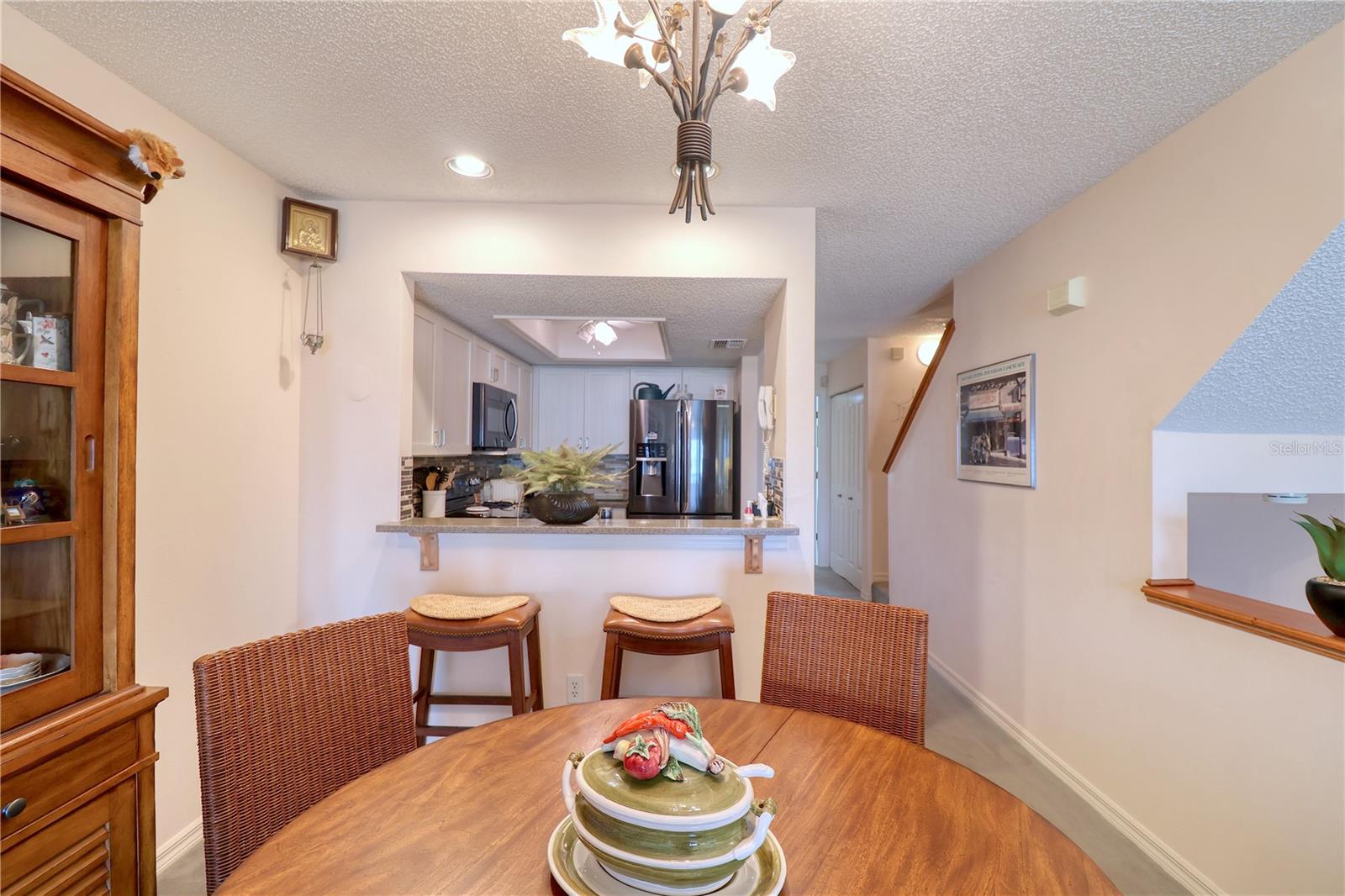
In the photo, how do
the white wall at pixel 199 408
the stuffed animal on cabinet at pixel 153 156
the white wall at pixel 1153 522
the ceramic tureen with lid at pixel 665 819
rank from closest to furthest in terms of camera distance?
the ceramic tureen with lid at pixel 665 819
the stuffed animal on cabinet at pixel 153 156
the white wall at pixel 1153 522
the white wall at pixel 199 408

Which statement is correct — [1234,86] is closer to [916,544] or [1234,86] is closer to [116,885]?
[916,544]

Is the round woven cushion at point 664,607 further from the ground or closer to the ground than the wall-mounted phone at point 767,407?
closer to the ground

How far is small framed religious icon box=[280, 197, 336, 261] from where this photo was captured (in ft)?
7.21

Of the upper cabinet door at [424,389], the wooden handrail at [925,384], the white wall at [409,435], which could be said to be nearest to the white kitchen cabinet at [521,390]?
the upper cabinet door at [424,389]

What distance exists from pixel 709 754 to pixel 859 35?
1.61 metres

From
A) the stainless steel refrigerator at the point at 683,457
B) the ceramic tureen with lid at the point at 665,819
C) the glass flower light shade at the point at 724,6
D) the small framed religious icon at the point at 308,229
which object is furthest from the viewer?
the stainless steel refrigerator at the point at 683,457

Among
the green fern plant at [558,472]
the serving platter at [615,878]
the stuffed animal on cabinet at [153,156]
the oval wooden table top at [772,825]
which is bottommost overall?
the oval wooden table top at [772,825]

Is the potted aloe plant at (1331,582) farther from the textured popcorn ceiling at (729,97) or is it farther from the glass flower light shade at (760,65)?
the glass flower light shade at (760,65)

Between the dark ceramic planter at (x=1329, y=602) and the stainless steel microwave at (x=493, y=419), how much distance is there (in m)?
3.64

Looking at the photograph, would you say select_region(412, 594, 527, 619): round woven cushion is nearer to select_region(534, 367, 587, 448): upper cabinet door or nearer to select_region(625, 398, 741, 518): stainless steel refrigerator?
select_region(625, 398, 741, 518): stainless steel refrigerator

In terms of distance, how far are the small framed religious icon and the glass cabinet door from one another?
4.06 feet

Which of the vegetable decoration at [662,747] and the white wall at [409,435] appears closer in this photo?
the vegetable decoration at [662,747]

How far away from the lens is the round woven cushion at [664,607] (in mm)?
2027

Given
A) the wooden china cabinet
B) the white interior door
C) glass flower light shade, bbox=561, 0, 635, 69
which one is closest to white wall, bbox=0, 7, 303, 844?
the wooden china cabinet
